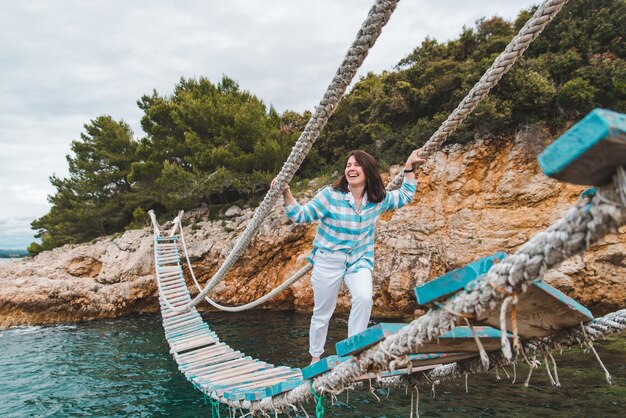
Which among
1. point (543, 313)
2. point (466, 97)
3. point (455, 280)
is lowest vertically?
point (543, 313)

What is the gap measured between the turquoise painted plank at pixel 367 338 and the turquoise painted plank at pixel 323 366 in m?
0.17

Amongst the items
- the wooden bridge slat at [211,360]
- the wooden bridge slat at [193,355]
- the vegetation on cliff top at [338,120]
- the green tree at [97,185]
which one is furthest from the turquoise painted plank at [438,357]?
the green tree at [97,185]

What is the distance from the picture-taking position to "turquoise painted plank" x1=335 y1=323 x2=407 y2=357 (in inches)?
70.7

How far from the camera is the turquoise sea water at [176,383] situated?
430 cm

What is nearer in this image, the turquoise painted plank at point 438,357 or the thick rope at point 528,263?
the thick rope at point 528,263

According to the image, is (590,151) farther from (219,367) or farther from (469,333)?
(219,367)

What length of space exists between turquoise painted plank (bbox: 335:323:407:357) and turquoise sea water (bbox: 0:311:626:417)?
2.84m

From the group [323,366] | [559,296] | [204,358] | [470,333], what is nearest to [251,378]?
[204,358]

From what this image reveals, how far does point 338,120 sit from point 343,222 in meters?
11.7

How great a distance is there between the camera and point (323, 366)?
2.24 metres

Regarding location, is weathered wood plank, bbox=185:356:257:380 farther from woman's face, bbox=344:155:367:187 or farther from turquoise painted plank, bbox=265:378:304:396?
woman's face, bbox=344:155:367:187

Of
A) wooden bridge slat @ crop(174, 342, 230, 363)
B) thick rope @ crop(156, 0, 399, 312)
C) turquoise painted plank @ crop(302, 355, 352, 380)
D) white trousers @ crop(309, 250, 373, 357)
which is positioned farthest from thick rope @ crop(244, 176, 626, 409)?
wooden bridge slat @ crop(174, 342, 230, 363)

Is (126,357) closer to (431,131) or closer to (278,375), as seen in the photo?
(278,375)

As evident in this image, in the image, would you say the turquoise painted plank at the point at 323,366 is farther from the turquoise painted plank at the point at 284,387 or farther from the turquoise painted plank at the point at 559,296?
the turquoise painted plank at the point at 559,296
